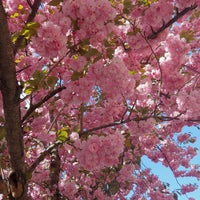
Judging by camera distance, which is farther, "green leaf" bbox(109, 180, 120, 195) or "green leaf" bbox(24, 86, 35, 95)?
"green leaf" bbox(109, 180, 120, 195)

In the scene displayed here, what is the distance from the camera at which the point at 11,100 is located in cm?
324

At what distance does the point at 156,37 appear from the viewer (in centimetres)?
408

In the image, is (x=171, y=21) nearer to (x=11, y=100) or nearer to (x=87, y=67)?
(x=87, y=67)

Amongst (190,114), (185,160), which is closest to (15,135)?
(190,114)

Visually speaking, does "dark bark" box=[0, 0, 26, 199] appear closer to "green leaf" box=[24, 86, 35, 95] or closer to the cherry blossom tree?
the cherry blossom tree

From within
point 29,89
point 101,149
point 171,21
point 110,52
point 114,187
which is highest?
point 114,187

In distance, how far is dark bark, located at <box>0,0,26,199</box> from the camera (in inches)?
122

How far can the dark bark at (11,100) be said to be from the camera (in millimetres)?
3092

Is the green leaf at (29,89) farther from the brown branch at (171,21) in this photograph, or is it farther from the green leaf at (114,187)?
the green leaf at (114,187)

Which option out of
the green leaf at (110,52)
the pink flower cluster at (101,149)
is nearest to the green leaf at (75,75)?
the green leaf at (110,52)

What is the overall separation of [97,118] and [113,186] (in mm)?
4928

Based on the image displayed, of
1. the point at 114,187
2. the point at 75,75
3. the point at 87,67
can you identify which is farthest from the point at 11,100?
the point at 114,187

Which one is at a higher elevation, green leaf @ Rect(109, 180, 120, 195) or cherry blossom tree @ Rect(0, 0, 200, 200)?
green leaf @ Rect(109, 180, 120, 195)

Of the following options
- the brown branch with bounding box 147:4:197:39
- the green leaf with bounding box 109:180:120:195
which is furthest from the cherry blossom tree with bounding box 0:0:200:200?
the green leaf with bounding box 109:180:120:195
